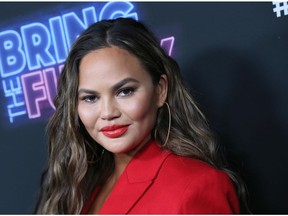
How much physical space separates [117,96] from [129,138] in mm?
116

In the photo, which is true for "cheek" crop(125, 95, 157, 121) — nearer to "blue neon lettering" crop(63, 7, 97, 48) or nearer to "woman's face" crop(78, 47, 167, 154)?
"woman's face" crop(78, 47, 167, 154)

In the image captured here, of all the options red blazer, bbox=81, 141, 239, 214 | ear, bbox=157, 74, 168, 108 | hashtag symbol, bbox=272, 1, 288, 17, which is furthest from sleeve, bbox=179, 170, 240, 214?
hashtag symbol, bbox=272, 1, 288, 17

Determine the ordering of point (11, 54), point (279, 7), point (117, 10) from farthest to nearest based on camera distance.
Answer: point (11, 54), point (117, 10), point (279, 7)

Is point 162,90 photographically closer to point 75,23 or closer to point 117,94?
point 117,94

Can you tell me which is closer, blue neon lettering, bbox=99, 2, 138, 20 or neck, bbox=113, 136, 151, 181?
neck, bbox=113, 136, 151, 181

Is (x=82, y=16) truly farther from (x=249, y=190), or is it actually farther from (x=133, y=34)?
(x=249, y=190)

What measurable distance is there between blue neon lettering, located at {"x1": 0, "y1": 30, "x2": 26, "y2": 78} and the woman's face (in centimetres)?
73

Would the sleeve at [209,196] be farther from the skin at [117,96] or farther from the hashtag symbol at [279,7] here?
the hashtag symbol at [279,7]

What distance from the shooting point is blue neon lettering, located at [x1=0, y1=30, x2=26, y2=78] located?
6.48ft

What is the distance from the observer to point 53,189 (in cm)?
150

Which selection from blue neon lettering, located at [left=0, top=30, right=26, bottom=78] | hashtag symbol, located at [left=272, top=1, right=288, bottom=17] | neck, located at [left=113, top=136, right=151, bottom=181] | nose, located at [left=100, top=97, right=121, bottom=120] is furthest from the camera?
blue neon lettering, located at [left=0, top=30, right=26, bottom=78]

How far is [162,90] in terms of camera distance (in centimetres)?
136

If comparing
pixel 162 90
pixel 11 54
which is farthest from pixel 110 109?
pixel 11 54

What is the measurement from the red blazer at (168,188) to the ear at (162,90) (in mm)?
116
